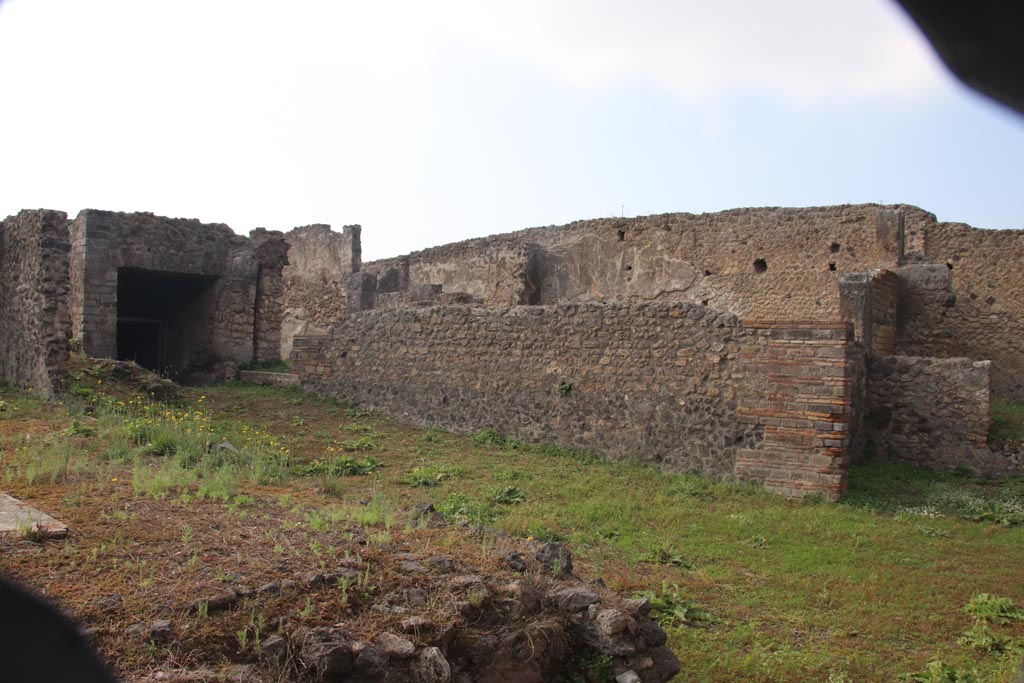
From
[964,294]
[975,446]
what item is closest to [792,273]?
[964,294]

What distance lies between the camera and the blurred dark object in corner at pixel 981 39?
2.09ft

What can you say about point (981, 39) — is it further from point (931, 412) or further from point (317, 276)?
point (317, 276)

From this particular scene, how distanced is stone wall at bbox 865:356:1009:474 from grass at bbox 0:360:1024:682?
37cm

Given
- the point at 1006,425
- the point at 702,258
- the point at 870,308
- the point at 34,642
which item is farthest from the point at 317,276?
the point at 34,642

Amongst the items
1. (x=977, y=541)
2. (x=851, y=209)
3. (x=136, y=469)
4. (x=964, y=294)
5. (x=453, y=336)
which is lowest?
(x=977, y=541)

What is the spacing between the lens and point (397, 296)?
17.4 m

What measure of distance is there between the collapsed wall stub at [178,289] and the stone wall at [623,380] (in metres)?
3.34

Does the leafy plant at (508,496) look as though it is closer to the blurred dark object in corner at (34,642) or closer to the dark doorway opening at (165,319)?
the blurred dark object in corner at (34,642)

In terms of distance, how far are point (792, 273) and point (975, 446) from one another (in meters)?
7.17

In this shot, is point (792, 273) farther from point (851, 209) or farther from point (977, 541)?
point (977, 541)

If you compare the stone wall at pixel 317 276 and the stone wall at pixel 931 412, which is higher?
the stone wall at pixel 317 276

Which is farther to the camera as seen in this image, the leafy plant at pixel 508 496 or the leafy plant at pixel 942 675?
the leafy plant at pixel 508 496

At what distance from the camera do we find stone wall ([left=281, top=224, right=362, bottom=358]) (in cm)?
2352

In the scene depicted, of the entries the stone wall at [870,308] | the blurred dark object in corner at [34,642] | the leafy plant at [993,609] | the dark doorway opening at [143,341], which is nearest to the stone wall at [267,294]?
the dark doorway opening at [143,341]
